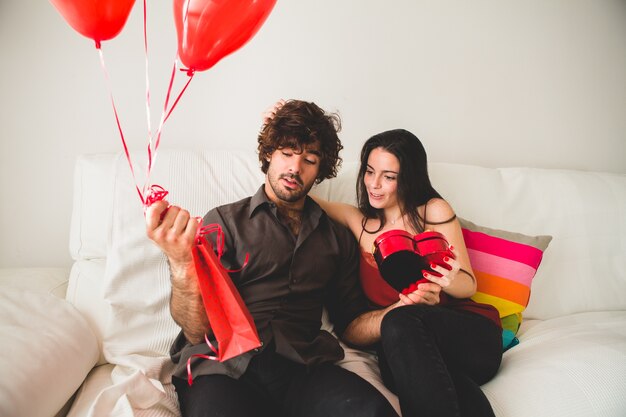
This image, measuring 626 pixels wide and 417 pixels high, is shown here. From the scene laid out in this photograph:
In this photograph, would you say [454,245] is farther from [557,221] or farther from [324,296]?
[557,221]

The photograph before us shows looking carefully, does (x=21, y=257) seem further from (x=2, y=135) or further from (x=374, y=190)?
(x=374, y=190)

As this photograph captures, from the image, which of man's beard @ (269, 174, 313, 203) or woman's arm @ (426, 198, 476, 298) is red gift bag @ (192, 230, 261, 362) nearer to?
man's beard @ (269, 174, 313, 203)

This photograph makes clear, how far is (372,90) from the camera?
1.84 meters

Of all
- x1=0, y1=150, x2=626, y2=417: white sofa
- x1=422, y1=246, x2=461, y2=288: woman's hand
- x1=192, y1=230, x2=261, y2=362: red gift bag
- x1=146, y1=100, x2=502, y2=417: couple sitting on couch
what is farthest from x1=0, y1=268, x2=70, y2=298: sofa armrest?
x1=422, y1=246, x2=461, y2=288: woman's hand

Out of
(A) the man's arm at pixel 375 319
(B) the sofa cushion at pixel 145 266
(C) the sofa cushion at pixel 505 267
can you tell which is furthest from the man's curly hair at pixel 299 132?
(C) the sofa cushion at pixel 505 267

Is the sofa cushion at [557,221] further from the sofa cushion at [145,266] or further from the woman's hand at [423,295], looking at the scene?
the sofa cushion at [145,266]

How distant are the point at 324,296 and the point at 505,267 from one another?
666 mm

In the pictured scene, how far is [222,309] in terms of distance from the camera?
2.99ft

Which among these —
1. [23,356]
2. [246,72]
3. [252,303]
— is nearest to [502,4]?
[246,72]

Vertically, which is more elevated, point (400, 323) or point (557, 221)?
point (557, 221)

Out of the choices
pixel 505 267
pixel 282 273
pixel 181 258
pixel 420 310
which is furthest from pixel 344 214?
pixel 181 258

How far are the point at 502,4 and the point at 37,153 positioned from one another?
2.10m

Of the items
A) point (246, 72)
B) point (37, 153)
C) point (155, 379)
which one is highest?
point (246, 72)

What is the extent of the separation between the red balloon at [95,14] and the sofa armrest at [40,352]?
2.25 feet
